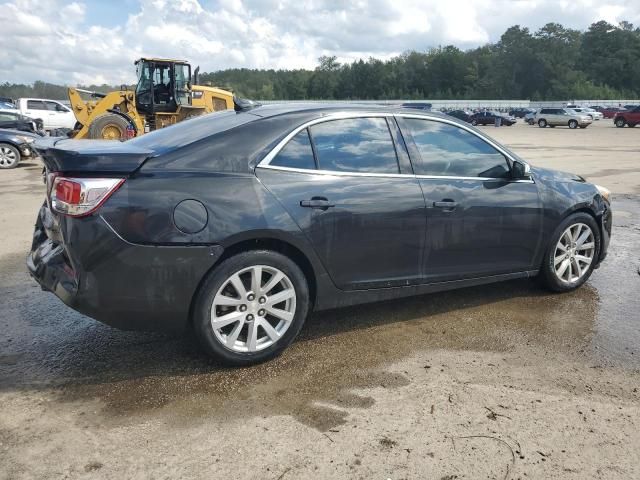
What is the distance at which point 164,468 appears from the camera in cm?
263

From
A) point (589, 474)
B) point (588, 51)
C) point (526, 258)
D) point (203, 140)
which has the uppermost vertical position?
point (588, 51)

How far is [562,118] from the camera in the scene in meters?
44.0

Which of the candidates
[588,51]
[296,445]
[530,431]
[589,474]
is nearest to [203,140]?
[296,445]

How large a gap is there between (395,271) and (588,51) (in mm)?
136225

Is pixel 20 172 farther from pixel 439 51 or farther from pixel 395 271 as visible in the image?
pixel 439 51

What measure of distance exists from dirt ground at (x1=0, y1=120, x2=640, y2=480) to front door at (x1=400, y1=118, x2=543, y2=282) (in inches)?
17.9

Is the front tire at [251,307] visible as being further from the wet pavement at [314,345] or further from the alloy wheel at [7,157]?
the alloy wheel at [7,157]

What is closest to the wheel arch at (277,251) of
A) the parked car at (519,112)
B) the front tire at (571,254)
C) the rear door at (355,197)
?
the rear door at (355,197)

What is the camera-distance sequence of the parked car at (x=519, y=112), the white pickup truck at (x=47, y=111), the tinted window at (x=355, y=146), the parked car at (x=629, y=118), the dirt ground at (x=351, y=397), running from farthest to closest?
the parked car at (x=519, y=112)
the parked car at (x=629, y=118)
the white pickup truck at (x=47, y=111)
the tinted window at (x=355, y=146)
the dirt ground at (x=351, y=397)

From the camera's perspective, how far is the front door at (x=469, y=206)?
13.8 feet

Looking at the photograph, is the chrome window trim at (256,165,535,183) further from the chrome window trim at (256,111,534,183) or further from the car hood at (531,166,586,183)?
the car hood at (531,166,586,183)

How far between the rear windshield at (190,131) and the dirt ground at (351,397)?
139cm

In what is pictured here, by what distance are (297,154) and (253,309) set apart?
41.6 inches

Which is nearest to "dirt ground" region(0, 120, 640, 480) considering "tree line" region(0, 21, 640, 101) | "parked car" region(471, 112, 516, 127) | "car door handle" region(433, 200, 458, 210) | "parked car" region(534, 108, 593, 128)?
"car door handle" region(433, 200, 458, 210)
